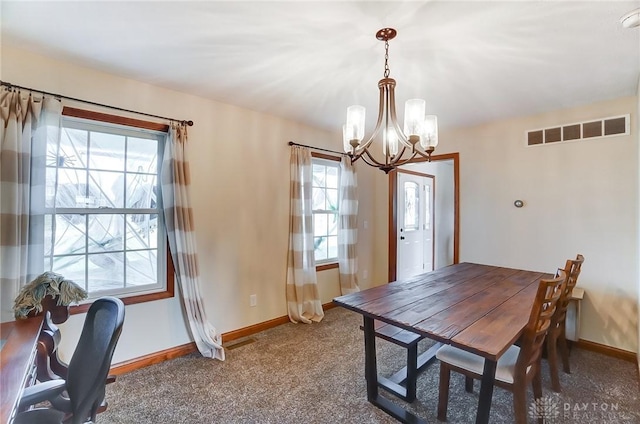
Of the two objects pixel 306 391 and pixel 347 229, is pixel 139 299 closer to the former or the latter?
pixel 306 391

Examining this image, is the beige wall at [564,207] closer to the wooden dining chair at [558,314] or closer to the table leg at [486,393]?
the wooden dining chair at [558,314]

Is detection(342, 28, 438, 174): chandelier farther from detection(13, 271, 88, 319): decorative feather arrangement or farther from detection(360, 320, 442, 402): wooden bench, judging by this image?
detection(13, 271, 88, 319): decorative feather arrangement

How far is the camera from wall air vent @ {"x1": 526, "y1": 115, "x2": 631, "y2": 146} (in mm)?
2727

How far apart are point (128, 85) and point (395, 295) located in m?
2.68

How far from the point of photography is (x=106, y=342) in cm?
116

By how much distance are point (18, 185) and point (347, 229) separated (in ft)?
10.2

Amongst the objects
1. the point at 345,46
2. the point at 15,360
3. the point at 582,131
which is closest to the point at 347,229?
the point at 345,46

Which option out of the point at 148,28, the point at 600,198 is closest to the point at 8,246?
the point at 148,28

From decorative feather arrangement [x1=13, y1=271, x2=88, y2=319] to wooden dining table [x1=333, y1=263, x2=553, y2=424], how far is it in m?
1.54

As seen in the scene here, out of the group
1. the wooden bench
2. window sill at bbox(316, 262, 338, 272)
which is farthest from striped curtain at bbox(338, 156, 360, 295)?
the wooden bench

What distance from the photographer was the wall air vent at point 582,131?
2727 millimetres

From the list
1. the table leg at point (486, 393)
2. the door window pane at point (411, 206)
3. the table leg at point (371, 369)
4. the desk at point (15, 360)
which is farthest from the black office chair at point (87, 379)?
the door window pane at point (411, 206)

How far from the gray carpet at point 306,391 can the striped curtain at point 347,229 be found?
1.18 m

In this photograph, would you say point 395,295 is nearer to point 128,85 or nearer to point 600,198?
point 600,198
